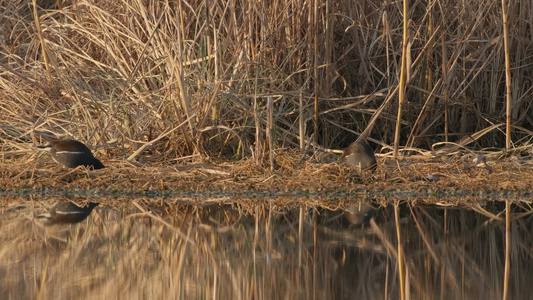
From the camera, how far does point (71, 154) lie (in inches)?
276

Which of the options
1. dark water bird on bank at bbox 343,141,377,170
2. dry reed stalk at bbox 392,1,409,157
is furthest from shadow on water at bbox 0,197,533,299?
dry reed stalk at bbox 392,1,409,157

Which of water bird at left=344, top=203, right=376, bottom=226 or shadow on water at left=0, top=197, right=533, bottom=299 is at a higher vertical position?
water bird at left=344, top=203, right=376, bottom=226

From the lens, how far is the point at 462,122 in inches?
341

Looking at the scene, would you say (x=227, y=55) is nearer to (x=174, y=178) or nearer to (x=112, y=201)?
(x=174, y=178)

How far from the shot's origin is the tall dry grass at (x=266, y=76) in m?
7.97

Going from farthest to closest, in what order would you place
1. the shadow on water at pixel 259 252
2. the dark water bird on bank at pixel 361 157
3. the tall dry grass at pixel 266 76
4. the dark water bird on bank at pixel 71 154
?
the tall dry grass at pixel 266 76 → the dark water bird on bank at pixel 361 157 → the dark water bird on bank at pixel 71 154 → the shadow on water at pixel 259 252

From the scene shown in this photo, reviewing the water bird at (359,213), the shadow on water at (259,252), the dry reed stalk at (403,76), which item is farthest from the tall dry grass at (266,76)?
the shadow on water at (259,252)

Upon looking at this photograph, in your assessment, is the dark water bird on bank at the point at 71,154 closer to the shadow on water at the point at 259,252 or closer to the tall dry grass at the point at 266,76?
the tall dry grass at the point at 266,76

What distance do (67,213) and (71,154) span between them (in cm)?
127

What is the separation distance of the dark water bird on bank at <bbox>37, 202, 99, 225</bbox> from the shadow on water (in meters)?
0.07

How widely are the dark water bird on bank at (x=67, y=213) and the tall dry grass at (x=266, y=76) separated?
1.58 metres

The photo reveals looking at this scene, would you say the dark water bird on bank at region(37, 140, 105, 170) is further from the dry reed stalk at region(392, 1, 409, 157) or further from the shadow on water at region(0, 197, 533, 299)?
the dry reed stalk at region(392, 1, 409, 157)

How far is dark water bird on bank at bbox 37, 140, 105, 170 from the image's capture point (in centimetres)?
701

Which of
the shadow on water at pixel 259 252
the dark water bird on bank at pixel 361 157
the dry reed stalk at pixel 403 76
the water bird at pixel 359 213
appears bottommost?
the shadow on water at pixel 259 252
